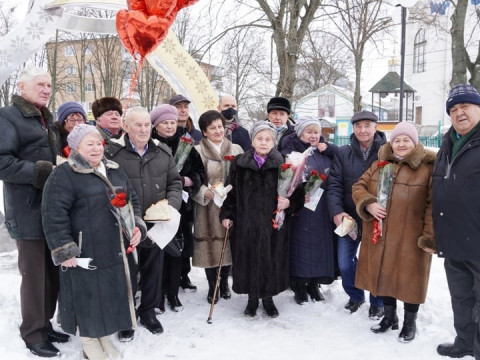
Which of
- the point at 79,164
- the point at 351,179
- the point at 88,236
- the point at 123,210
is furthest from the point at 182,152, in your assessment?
the point at 351,179

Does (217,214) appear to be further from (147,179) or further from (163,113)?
(163,113)

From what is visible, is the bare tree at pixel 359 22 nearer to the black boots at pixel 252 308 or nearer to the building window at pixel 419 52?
the black boots at pixel 252 308

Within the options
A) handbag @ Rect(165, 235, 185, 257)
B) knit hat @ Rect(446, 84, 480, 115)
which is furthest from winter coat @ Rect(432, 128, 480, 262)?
handbag @ Rect(165, 235, 185, 257)

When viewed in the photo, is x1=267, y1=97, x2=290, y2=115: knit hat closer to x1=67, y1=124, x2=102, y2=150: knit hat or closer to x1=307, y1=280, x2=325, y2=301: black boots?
x1=307, y1=280, x2=325, y2=301: black boots

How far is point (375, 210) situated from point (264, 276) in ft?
4.01

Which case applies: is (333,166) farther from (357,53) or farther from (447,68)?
(447,68)

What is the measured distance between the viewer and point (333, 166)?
4.39 meters

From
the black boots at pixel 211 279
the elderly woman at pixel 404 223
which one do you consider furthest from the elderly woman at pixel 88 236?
the elderly woman at pixel 404 223

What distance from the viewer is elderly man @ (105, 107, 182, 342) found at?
149 inches

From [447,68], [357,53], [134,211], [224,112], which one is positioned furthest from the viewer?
[447,68]

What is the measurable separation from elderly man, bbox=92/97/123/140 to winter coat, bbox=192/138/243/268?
0.85 metres

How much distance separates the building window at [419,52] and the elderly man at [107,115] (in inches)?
1414

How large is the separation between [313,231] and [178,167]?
1498mm

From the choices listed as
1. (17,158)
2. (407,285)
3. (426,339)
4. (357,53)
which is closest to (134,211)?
(17,158)
